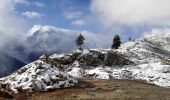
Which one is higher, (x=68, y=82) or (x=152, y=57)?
(x=152, y=57)

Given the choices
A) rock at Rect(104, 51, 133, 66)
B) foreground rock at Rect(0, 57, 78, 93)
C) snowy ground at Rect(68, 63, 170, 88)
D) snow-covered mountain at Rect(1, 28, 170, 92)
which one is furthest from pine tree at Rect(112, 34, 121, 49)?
foreground rock at Rect(0, 57, 78, 93)

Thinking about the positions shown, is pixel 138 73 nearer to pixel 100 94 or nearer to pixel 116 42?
pixel 100 94

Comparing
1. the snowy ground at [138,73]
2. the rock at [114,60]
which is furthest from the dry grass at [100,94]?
the rock at [114,60]

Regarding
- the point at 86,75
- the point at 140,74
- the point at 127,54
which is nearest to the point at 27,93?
the point at 86,75

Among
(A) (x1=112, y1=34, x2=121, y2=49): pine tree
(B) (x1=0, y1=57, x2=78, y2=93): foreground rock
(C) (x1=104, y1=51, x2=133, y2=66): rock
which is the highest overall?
(A) (x1=112, y1=34, x2=121, y2=49): pine tree

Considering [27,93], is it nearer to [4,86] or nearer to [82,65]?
[4,86]

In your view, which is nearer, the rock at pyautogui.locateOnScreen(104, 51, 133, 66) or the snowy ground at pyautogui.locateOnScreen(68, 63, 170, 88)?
the snowy ground at pyautogui.locateOnScreen(68, 63, 170, 88)

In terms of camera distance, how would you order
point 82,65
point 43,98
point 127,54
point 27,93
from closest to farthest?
point 43,98
point 27,93
point 82,65
point 127,54

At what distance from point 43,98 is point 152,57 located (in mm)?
82207

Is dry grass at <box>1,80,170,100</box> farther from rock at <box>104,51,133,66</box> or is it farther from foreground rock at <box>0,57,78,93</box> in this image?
rock at <box>104,51,133,66</box>

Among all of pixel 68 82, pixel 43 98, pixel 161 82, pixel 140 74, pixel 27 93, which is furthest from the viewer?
pixel 140 74

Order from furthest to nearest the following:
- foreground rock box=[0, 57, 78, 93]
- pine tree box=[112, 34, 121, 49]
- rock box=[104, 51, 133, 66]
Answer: pine tree box=[112, 34, 121, 49], rock box=[104, 51, 133, 66], foreground rock box=[0, 57, 78, 93]

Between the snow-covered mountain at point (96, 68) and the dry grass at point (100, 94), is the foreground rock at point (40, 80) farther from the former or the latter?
the dry grass at point (100, 94)

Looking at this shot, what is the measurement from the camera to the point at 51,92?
47688 millimetres
